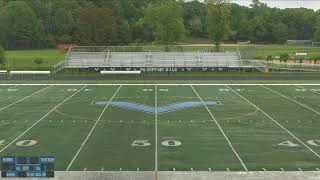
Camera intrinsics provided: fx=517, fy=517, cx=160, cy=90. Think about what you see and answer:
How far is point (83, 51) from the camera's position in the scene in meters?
53.6

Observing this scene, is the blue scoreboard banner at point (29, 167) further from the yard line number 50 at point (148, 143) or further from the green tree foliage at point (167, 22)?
the green tree foliage at point (167, 22)

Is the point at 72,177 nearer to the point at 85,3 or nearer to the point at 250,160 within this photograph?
the point at 250,160

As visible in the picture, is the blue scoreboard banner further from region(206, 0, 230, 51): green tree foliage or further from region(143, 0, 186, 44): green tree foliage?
region(143, 0, 186, 44): green tree foliage

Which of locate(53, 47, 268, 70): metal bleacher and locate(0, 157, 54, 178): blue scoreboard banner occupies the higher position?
locate(53, 47, 268, 70): metal bleacher

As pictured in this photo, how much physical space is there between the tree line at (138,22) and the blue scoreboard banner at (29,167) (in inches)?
1989

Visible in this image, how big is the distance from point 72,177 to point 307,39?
10614cm

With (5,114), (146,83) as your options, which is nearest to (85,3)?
(146,83)

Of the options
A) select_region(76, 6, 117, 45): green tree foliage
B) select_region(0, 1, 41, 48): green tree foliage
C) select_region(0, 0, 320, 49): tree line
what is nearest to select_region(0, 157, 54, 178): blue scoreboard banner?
select_region(0, 0, 320, 49): tree line

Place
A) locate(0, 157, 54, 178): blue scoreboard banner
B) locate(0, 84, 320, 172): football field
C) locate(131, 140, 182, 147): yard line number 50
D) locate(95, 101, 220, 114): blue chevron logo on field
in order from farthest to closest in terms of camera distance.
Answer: locate(95, 101, 220, 114): blue chevron logo on field, locate(131, 140, 182, 147): yard line number 50, locate(0, 84, 320, 172): football field, locate(0, 157, 54, 178): blue scoreboard banner

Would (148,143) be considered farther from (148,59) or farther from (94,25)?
(94,25)

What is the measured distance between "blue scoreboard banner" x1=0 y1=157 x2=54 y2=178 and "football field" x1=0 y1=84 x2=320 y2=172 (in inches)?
147

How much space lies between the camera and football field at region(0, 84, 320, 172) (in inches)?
670

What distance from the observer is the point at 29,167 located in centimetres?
1221

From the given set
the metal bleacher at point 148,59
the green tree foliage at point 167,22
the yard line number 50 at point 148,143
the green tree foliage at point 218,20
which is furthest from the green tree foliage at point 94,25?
the yard line number 50 at point 148,143
